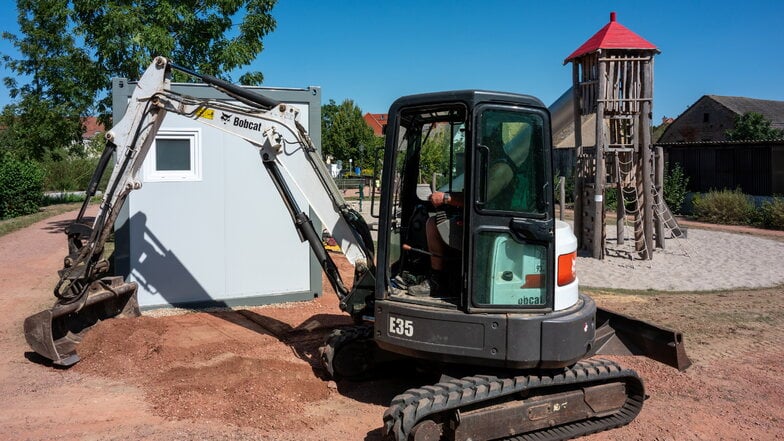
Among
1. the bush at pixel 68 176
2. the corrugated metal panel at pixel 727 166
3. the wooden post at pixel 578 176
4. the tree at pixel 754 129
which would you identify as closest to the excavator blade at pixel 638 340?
the wooden post at pixel 578 176

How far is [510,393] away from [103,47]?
12295 mm

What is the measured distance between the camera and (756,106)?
37.2m

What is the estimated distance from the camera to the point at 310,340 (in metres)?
7.81

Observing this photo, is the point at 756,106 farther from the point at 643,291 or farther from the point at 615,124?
the point at 643,291

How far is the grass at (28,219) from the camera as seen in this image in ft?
67.1

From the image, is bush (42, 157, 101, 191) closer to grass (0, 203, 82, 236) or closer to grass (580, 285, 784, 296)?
grass (0, 203, 82, 236)

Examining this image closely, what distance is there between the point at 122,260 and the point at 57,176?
35.9 m

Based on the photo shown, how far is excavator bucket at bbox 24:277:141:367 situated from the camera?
6.68 meters

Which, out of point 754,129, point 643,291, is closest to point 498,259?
point 643,291

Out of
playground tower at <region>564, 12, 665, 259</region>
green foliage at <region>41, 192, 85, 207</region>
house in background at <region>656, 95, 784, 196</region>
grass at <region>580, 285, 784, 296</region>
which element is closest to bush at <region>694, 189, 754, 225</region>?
house in background at <region>656, 95, 784, 196</region>

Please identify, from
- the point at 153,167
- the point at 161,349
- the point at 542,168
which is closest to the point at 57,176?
the point at 153,167

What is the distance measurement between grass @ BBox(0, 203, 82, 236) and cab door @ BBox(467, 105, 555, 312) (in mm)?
19266

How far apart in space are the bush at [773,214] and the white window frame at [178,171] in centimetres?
1957

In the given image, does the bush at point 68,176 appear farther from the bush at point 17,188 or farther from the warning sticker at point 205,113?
the warning sticker at point 205,113
